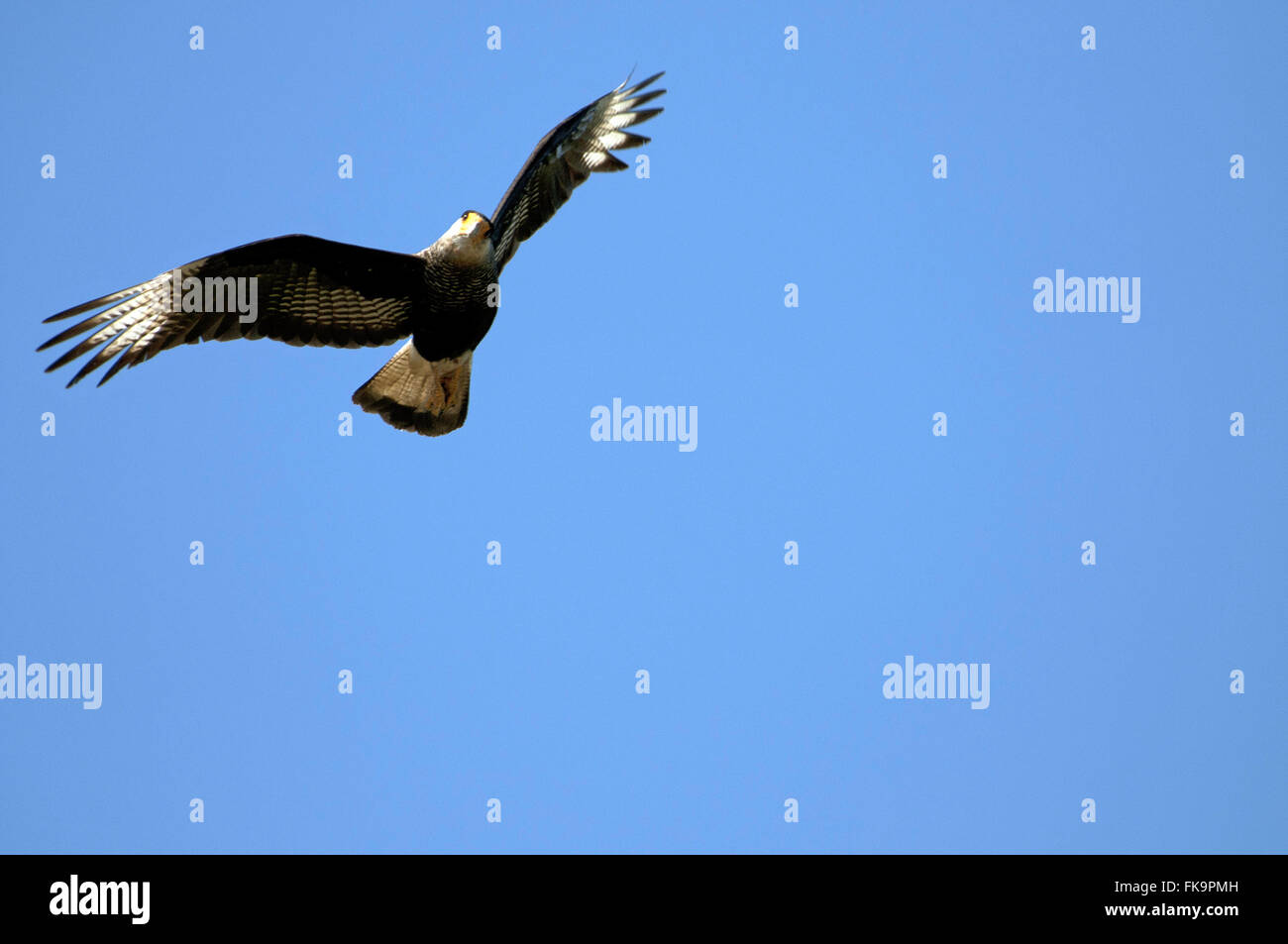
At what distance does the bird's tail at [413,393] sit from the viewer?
38.0 feet

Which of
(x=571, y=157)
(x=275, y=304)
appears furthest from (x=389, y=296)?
(x=571, y=157)

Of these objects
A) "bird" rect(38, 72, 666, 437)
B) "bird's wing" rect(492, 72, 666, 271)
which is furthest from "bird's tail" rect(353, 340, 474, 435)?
"bird's wing" rect(492, 72, 666, 271)

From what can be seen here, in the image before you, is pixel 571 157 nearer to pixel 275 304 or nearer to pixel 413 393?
pixel 413 393

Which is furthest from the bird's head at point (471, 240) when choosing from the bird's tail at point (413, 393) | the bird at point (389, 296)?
the bird's tail at point (413, 393)

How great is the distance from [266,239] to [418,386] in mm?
1682

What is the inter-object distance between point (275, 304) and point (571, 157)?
7.57 feet

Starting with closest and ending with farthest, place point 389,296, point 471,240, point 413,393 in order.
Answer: point 471,240
point 389,296
point 413,393

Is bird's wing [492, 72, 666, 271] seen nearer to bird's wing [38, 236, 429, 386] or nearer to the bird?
the bird

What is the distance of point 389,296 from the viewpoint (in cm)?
1115

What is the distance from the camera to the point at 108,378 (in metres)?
10.2

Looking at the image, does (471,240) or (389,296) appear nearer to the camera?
(471,240)

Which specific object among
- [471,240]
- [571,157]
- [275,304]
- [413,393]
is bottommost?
[413,393]
